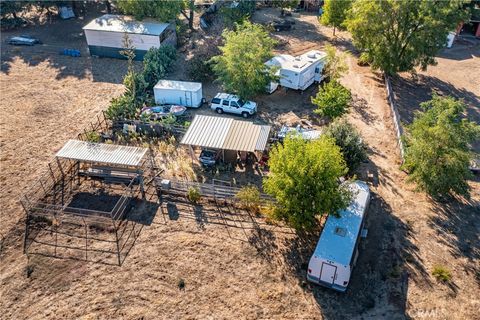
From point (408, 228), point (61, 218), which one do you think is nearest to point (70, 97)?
point (61, 218)

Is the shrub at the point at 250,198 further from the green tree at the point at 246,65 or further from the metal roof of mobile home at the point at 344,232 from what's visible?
the green tree at the point at 246,65

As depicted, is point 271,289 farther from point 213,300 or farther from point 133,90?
point 133,90

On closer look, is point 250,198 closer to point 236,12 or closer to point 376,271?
point 376,271

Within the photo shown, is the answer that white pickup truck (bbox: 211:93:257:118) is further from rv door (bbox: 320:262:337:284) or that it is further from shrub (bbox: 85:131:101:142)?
rv door (bbox: 320:262:337:284)

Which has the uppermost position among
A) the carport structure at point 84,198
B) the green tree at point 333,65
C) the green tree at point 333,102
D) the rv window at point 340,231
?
the green tree at point 333,65

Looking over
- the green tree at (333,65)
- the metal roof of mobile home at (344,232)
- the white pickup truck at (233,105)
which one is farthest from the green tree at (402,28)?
the metal roof of mobile home at (344,232)

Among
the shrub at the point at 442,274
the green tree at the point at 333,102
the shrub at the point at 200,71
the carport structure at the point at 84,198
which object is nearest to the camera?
the shrub at the point at 442,274
